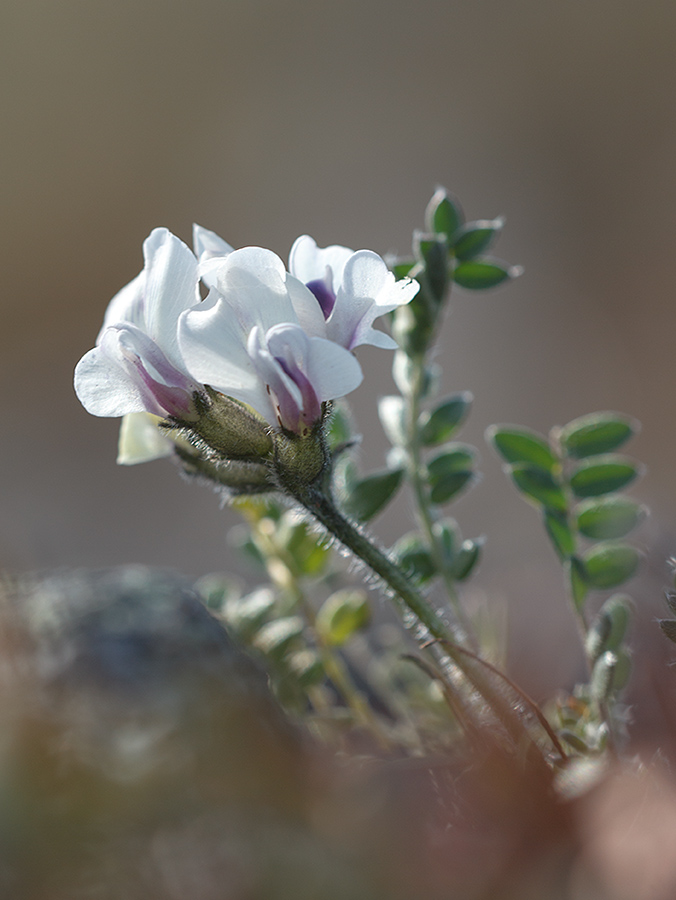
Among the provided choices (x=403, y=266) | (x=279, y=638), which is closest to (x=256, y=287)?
(x=403, y=266)

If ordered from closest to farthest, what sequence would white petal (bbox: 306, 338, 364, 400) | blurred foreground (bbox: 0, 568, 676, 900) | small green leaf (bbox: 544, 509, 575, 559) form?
blurred foreground (bbox: 0, 568, 676, 900) < white petal (bbox: 306, 338, 364, 400) < small green leaf (bbox: 544, 509, 575, 559)

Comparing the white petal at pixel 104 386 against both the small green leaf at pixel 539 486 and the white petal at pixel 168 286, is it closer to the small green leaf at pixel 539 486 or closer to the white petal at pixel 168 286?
the white petal at pixel 168 286

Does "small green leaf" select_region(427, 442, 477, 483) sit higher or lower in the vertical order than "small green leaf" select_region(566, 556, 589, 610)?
higher

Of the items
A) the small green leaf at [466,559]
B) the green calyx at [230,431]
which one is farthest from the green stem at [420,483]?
the green calyx at [230,431]

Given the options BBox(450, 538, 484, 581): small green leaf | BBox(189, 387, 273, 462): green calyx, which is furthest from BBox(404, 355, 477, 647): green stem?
BBox(189, 387, 273, 462): green calyx

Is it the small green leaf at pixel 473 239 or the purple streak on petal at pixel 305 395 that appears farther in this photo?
the small green leaf at pixel 473 239

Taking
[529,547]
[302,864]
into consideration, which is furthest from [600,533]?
[529,547]

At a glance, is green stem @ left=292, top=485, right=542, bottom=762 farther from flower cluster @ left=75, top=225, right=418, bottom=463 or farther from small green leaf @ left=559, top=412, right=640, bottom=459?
small green leaf @ left=559, top=412, right=640, bottom=459

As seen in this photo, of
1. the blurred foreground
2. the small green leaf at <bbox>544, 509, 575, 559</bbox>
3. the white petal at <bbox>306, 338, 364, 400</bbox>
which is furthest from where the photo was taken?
the small green leaf at <bbox>544, 509, 575, 559</bbox>
